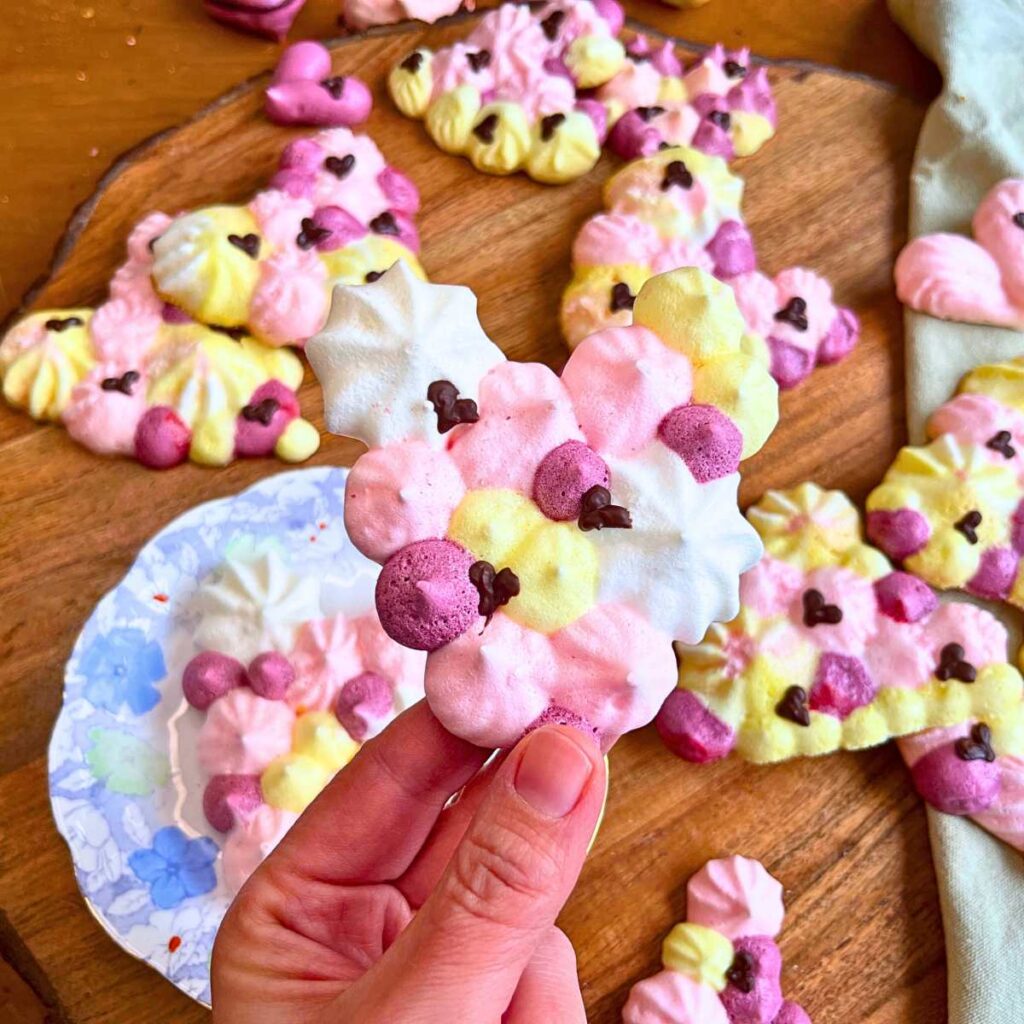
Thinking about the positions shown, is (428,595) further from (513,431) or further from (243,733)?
(243,733)

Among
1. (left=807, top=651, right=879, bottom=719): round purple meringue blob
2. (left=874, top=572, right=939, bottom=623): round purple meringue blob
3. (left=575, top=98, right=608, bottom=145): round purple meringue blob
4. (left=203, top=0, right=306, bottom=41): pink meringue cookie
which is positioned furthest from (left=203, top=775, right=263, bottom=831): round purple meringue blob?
(left=203, top=0, right=306, bottom=41): pink meringue cookie

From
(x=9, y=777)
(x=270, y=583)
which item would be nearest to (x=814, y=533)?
(x=270, y=583)

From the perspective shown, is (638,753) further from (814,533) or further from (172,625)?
(172,625)

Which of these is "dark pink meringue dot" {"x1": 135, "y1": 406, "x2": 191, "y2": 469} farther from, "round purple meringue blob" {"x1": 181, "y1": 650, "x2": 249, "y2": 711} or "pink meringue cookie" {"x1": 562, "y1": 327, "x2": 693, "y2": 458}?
"pink meringue cookie" {"x1": 562, "y1": 327, "x2": 693, "y2": 458}

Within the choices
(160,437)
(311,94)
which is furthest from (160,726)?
(311,94)

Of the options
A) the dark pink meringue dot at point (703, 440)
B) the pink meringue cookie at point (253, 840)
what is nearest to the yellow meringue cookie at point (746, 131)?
the dark pink meringue dot at point (703, 440)

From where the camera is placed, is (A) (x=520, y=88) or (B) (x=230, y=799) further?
(A) (x=520, y=88)

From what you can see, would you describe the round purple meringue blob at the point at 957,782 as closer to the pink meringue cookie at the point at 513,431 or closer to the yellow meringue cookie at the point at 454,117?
the pink meringue cookie at the point at 513,431
